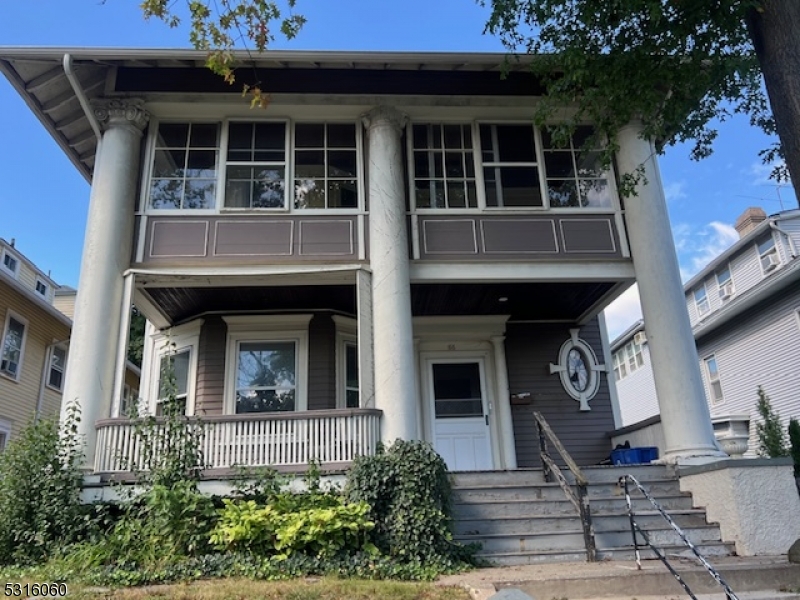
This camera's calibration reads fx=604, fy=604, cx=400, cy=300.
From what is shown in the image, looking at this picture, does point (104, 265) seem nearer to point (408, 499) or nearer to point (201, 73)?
point (201, 73)

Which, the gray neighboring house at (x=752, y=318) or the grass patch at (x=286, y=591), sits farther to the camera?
the gray neighboring house at (x=752, y=318)

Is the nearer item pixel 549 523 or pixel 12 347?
pixel 549 523

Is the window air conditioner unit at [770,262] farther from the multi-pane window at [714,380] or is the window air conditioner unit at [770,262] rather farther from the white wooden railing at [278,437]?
the white wooden railing at [278,437]

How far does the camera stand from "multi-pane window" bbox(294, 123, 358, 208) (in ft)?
31.8

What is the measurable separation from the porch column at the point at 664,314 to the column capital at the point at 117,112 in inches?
300

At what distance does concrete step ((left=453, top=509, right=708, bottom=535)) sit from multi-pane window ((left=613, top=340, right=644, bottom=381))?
18367 mm

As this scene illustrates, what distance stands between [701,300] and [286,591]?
61.5 ft

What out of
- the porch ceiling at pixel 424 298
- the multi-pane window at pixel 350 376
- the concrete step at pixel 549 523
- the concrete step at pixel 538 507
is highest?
the porch ceiling at pixel 424 298

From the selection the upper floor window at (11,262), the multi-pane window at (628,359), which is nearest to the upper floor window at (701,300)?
the multi-pane window at (628,359)

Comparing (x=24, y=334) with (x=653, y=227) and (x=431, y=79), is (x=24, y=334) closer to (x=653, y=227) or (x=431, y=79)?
(x=431, y=79)

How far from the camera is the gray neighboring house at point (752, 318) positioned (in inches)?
584

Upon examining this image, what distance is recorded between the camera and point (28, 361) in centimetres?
1532

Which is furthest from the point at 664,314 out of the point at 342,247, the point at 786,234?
the point at 786,234

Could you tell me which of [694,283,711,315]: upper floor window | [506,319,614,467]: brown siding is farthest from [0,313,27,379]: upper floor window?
[694,283,711,315]: upper floor window
